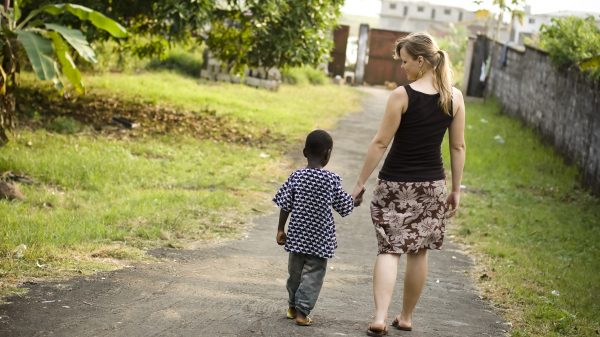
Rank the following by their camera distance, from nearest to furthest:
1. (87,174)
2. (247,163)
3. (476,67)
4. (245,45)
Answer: (87,174) → (247,163) → (245,45) → (476,67)

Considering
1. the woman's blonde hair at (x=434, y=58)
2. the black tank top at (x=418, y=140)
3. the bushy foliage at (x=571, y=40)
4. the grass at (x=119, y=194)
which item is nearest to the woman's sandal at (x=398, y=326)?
the black tank top at (x=418, y=140)

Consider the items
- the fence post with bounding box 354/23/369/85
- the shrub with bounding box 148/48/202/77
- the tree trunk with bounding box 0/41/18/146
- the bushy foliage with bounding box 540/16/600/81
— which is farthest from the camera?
the fence post with bounding box 354/23/369/85

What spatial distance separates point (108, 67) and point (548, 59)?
34.6 feet

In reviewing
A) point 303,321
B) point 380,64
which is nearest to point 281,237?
point 303,321

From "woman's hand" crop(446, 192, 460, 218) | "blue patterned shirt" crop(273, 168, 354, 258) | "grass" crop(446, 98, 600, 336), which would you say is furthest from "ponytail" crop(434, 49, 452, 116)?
"grass" crop(446, 98, 600, 336)

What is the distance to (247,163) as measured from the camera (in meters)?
13.1

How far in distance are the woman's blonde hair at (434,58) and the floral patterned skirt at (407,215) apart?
0.51m

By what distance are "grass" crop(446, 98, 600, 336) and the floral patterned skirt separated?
1110mm

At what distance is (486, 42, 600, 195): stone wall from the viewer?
13492 millimetres

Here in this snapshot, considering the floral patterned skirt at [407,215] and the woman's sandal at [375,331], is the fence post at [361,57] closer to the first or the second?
the floral patterned skirt at [407,215]

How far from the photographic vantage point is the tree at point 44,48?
35.7 ft

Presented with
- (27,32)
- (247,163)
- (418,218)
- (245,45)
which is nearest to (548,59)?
(245,45)

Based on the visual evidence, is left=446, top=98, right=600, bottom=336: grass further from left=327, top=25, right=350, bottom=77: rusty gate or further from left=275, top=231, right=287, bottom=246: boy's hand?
left=327, top=25, right=350, bottom=77: rusty gate

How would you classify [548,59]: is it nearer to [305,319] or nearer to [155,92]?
[155,92]
